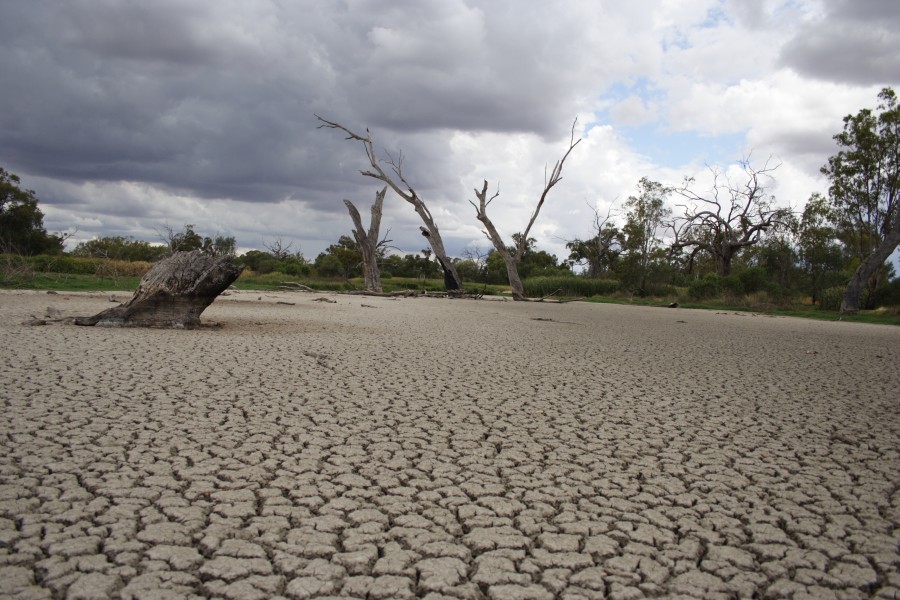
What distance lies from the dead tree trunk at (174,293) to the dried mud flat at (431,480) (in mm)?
2417

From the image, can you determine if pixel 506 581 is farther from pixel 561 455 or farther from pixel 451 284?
pixel 451 284

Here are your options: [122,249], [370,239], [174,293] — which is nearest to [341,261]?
[122,249]

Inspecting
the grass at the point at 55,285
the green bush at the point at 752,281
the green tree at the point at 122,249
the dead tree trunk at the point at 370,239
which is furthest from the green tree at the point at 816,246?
the green tree at the point at 122,249

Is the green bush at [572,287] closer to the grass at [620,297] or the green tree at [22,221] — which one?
the grass at [620,297]

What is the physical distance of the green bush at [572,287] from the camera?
34.6m

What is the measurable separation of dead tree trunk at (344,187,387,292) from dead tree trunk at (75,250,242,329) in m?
16.0

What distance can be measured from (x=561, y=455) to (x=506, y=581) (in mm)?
1610

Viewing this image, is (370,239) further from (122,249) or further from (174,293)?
(122,249)

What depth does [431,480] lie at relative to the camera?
10.9 feet

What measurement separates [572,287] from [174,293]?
27.7m

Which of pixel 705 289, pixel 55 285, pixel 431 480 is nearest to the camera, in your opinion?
pixel 431 480

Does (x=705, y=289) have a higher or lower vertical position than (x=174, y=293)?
higher

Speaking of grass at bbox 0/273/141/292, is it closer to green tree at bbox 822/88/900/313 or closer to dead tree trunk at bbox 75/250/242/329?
dead tree trunk at bbox 75/250/242/329

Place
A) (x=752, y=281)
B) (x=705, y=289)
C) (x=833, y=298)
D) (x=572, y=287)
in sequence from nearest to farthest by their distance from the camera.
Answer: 1. (x=833, y=298)
2. (x=752, y=281)
3. (x=705, y=289)
4. (x=572, y=287)
